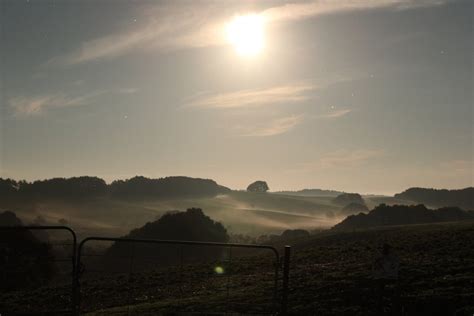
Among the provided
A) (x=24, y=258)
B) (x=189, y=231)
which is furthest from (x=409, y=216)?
(x=24, y=258)

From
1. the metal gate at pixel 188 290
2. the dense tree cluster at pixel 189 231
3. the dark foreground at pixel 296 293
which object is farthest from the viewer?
the dense tree cluster at pixel 189 231

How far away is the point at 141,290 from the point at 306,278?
924cm

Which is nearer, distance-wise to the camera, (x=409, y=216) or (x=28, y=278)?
(x=28, y=278)

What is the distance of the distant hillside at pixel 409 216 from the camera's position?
343 ft

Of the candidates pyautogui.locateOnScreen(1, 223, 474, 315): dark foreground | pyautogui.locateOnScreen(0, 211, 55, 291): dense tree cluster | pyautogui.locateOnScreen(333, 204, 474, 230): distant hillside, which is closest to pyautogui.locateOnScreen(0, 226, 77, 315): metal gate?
pyautogui.locateOnScreen(0, 211, 55, 291): dense tree cluster

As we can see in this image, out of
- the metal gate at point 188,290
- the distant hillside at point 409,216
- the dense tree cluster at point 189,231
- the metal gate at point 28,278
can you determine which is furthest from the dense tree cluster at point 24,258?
the distant hillside at point 409,216

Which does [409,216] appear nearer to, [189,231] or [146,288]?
[189,231]

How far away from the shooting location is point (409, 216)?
4166 inches

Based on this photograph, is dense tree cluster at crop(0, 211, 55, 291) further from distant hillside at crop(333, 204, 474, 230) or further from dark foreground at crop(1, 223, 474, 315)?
distant hillside at crop(333, 204, 474, 230)

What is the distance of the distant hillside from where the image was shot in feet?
343

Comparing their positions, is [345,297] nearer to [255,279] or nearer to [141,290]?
[255,279]

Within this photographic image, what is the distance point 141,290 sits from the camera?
25.9 m

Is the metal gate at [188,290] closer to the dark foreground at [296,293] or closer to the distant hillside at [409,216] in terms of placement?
the dark foreground at [296,293]

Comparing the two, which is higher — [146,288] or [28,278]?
[146,288]
